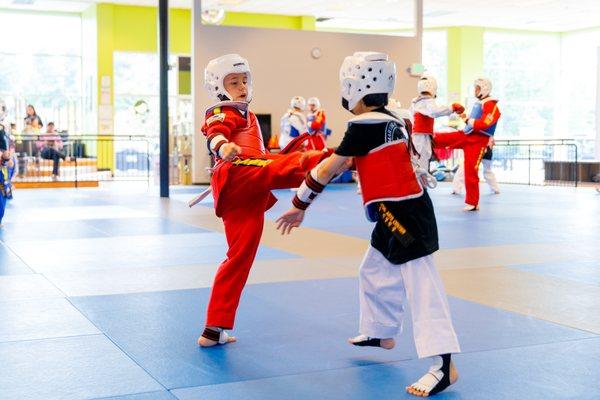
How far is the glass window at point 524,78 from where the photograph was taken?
1193 inches

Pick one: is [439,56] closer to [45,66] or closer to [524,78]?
[524,78]

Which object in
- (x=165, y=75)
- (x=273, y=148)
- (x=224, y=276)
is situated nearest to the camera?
(x=224, y=276)

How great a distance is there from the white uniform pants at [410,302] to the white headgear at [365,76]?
2.22 feet

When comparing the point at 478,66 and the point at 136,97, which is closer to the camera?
the point at 136,97

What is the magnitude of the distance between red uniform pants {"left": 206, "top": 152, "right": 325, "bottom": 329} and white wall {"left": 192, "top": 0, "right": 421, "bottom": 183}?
46.0 ft

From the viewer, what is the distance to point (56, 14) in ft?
84.4

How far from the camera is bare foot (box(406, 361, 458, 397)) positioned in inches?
129

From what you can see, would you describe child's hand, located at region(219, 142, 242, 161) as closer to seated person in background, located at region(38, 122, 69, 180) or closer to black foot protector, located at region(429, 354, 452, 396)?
black foot protector, located at region(429, 354, 452, 396)

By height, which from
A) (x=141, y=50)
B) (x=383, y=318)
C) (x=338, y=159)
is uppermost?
(x=141, y=50)

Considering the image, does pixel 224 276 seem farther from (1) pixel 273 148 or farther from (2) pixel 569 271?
(1) pixel 273 148

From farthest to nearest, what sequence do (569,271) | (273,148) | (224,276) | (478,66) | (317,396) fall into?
(478,66), (273,148), (569,271), (224,276), (317,396)

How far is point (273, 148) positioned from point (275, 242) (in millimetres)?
10336

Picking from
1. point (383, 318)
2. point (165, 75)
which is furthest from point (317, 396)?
point (165, 75)

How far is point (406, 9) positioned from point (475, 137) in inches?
517
